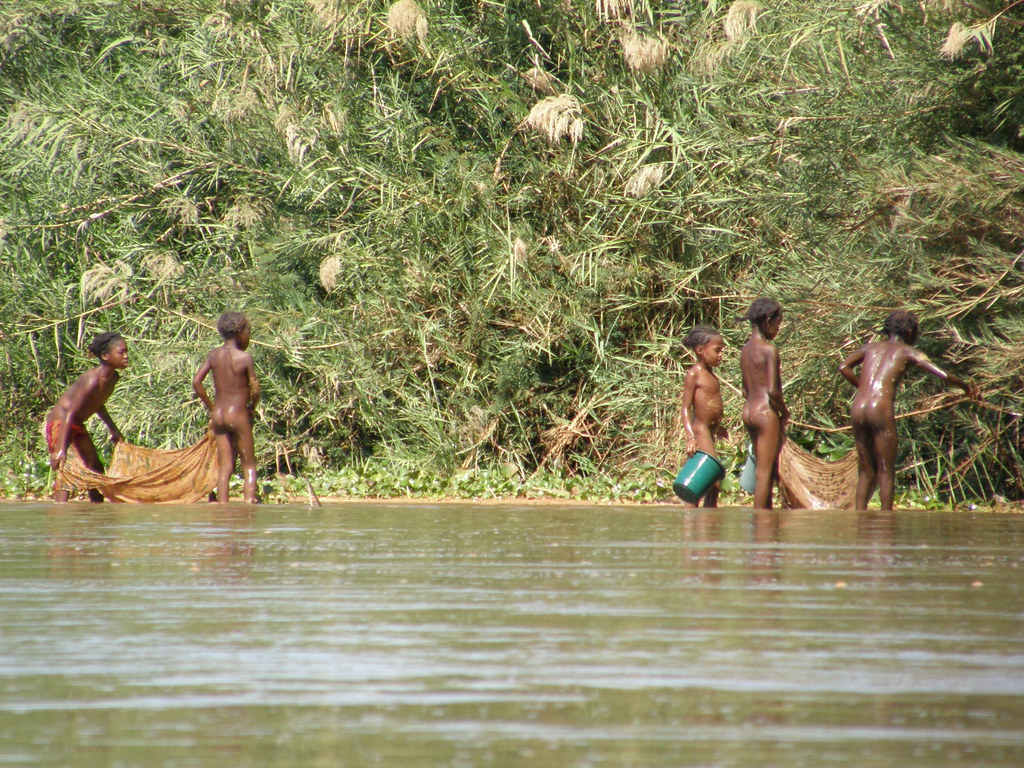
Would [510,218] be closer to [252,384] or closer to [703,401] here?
[252,384]

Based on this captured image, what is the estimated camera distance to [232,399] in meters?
11.1

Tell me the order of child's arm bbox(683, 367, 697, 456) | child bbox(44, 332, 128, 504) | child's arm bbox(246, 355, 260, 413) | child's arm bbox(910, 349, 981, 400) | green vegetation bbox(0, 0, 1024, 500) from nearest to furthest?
child's arm bbox(910, 349, 981, 400) < child's arm bbox(683, 367, 697, 456) < child's arm bbox(246, 355, 260, 413) < green vegetation bbox(0, 0, 1024, 500) < child bbox(44, 332, 128, 504)

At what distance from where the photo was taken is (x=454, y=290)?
14.0 meters

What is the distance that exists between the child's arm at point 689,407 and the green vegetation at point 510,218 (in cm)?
176

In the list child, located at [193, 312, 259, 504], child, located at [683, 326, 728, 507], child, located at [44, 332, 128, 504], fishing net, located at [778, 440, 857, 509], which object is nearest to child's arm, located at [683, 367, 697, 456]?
child, located at [683, 326, 728, 507]

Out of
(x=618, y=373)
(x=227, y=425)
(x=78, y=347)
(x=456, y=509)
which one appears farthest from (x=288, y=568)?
(x=78, y=347)

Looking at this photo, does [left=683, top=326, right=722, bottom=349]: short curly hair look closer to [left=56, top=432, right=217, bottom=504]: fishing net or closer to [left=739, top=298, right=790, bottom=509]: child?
[left=739, top=298, right=790, bottom=509]: child

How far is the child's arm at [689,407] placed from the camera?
10.3 meters

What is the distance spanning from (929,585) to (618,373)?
28.5ft

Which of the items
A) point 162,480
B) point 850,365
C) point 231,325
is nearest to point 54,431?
point 162,480

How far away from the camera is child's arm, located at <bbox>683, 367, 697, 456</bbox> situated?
1030 centimetres

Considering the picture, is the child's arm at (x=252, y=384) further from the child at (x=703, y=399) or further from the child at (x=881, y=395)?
the child at (x=881, y=395)

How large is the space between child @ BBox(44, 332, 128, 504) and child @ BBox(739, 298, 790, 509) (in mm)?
5225

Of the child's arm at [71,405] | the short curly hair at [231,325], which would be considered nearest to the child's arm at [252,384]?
the short curly hair at [231,325]
